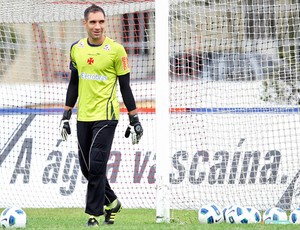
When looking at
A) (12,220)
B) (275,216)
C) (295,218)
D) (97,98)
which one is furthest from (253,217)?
(12,220)

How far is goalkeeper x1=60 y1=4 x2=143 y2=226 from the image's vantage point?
28.9ft

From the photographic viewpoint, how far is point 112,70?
8.94 metres

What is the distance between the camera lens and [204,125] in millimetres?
12484

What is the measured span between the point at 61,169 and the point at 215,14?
350 centimetres

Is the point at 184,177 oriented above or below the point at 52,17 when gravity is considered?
below

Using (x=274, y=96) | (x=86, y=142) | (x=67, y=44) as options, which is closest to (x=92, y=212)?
(x=86, y=142)

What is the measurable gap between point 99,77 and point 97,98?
223 mm

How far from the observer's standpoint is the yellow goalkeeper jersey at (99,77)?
348 inches

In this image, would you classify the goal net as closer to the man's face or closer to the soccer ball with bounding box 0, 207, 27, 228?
the man's face

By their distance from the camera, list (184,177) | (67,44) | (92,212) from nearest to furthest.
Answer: (92,212)
(184,177)
(67,44)

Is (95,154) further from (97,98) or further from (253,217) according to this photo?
(253,217)

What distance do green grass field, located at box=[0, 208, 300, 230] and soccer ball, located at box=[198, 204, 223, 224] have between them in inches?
6.9

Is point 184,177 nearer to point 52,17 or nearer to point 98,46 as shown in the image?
point 52,17

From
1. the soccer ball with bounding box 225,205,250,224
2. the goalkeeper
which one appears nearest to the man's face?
the goalkeeper
